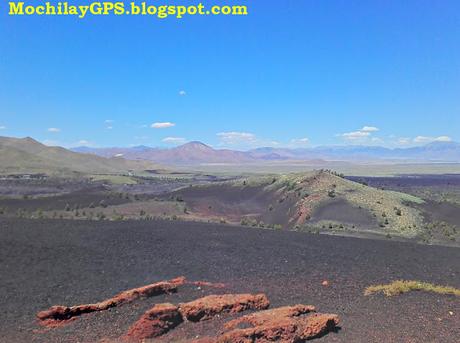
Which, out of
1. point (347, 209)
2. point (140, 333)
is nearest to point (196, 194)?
point (347, 209)

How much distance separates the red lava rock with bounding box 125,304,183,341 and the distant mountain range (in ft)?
335

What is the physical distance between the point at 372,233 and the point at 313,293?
1810 cm

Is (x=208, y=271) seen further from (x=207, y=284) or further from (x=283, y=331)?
(x=283, y=331)

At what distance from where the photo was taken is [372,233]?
27906mm

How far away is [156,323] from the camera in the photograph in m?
8.28

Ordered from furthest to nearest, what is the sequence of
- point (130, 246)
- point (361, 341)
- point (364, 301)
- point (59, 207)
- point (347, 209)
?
point (59, 207)
point (347, 209)
point (130, 246)
point (364, 301)
point (361, 341)

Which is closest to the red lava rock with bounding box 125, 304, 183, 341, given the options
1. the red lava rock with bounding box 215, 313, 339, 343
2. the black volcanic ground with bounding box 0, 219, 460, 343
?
the black volcanic ground with bounding box 0, 219, 460, 343

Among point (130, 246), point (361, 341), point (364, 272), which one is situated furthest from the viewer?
point (130, 246)

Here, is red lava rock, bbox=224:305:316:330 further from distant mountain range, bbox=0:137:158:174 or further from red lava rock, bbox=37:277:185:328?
distant mountain range, bbox=0:137:158:174

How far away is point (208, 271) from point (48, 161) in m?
125

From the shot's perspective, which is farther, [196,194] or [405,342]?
[196,194]

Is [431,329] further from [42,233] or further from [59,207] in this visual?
[59,207]

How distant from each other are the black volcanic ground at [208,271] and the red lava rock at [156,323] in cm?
24

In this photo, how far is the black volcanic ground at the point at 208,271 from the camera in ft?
29.1
